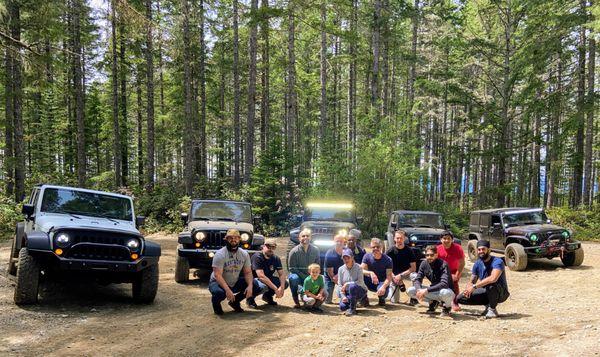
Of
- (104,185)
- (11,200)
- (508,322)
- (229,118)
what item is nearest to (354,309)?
(508,322)

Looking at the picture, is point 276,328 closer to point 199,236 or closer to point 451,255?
point 199,236

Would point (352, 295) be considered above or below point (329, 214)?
below

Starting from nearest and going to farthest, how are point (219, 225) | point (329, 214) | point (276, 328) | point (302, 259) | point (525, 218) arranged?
point (276, 328) < point (302, 259) < point (219, 225) < point (329, 214) < point (525, 218)

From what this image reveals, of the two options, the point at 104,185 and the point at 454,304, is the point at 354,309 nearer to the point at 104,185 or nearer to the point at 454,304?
the point at 454,304

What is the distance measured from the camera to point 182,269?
9547 millimetres

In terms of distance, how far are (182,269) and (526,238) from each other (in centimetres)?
886

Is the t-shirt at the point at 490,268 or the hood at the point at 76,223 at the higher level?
the hood at the point at 76,223

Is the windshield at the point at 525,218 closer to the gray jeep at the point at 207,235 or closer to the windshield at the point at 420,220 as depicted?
the windshield at the point at 420,220

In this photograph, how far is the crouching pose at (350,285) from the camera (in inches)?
285

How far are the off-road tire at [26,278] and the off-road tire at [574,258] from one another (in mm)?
12360

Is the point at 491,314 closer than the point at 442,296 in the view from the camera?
Yes

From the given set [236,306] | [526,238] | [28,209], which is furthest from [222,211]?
[526,238]

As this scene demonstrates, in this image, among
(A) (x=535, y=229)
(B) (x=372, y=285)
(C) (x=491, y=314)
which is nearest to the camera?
(C) (x=491, y=314)

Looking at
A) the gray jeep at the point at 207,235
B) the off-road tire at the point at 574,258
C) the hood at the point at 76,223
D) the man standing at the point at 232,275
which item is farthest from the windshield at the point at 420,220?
the hood at the point at 76,223
